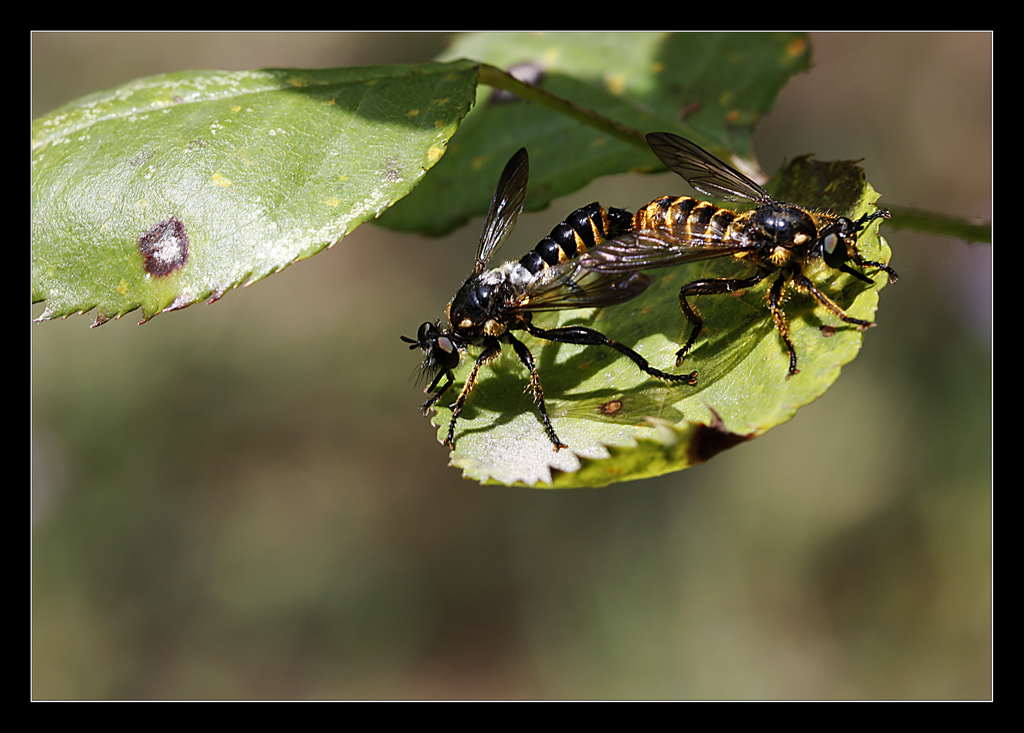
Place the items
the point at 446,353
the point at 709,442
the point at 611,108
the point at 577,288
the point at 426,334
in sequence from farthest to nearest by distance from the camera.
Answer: the point at 611,108, the point at 426,334, the point at 446,353, the point at 577,288, the point at 709,442

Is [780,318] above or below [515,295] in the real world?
above

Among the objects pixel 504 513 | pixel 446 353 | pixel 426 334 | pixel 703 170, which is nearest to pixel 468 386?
pixel 446 353

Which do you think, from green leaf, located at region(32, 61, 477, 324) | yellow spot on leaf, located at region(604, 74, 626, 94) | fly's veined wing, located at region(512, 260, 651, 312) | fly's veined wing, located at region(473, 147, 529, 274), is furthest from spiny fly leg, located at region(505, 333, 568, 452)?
yellow spot on leaf, located at region(604, 74, 626, 94)

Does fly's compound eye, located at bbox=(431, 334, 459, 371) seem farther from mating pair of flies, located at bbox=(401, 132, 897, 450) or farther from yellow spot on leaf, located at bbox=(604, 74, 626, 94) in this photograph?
yellow spot on leaf, located at bbox=(604, 74, 626, 94)

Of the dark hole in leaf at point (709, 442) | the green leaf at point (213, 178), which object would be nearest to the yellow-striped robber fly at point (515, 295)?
the green leaf at point (213, 178)

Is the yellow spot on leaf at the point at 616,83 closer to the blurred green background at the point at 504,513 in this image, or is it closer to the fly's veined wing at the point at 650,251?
the fly's veined wing at the point at 650,251

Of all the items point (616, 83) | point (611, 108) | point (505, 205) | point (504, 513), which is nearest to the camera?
point (505, 205)

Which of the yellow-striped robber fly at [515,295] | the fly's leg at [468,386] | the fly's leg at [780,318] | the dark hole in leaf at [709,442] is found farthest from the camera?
the yellow-striped robber fly at [515,295]

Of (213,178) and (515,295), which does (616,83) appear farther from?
(213,178)

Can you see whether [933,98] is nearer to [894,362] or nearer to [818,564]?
[894,362]
